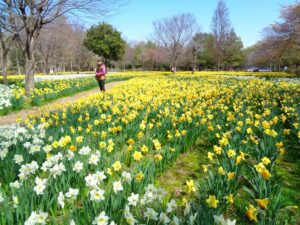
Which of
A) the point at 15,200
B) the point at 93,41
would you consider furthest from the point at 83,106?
the point at 93,41

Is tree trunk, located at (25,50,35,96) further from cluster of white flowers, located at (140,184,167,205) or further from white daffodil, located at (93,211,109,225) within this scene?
white daffodil, located at (93,211,109,225)

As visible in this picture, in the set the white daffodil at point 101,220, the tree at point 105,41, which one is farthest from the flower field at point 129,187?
the tree at point 105,41

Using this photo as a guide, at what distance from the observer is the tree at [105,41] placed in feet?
145

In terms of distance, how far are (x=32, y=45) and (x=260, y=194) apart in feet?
35.4

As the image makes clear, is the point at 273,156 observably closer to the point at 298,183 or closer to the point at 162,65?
the point at 298,183

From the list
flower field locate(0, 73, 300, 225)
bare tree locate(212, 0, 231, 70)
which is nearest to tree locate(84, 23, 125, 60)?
bare tree locate(212, 0, 231, 70)

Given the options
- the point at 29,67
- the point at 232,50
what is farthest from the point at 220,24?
the point at 29,67

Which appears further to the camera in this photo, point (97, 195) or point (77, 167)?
point (77, 167)

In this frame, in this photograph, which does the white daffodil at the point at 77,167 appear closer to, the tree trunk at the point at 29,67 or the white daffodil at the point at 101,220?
the white daffodil at the point at 101,220

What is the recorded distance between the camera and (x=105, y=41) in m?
44.2

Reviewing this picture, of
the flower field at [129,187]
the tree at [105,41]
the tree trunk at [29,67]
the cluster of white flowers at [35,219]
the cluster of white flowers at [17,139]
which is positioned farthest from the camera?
the tree at [105,41]

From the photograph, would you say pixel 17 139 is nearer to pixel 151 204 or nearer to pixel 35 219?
pixel 35 219

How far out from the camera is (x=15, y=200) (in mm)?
2016

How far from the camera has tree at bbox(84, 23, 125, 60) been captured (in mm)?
44094
